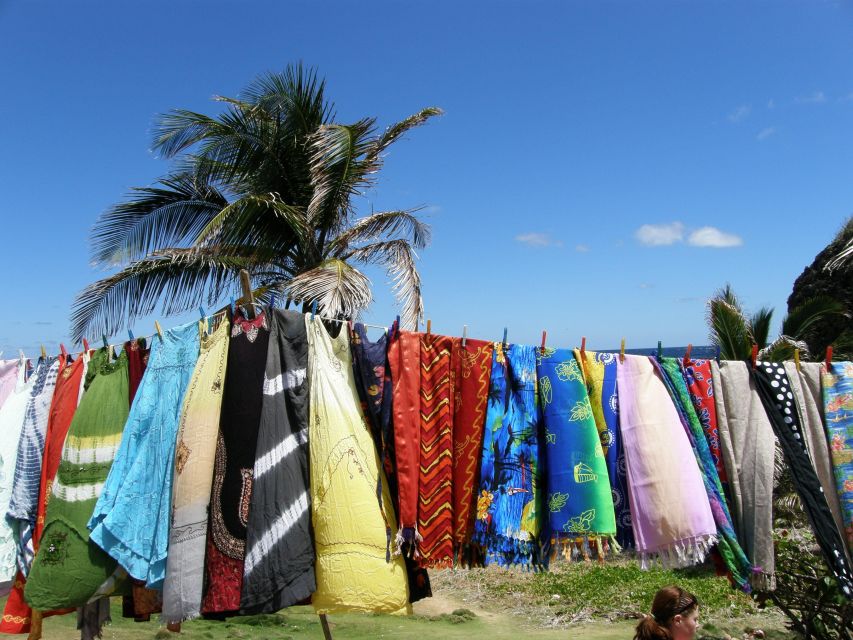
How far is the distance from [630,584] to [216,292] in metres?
6.43

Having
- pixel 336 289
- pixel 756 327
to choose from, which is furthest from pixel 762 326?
pixel 336 289

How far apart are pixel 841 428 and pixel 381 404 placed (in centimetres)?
216

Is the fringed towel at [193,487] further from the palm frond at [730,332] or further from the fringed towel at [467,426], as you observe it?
the palm frond at [730,332]

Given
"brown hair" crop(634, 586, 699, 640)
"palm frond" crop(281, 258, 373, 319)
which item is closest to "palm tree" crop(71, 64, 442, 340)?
"palm frond" crop(281, 258, 373, 319)

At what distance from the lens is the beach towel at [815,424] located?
10.6 feet

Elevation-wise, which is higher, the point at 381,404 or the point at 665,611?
the point at 381,404

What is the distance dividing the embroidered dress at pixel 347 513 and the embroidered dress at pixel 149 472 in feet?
2.02

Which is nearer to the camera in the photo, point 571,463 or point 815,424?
point 571,463

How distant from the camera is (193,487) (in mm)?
2875

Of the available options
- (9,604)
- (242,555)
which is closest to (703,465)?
(242,555)

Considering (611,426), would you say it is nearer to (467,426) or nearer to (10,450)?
(467,426)

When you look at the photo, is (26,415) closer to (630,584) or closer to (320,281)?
(320,281)

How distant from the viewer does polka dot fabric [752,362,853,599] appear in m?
3.12

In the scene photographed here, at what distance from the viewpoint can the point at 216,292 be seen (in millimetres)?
7836
